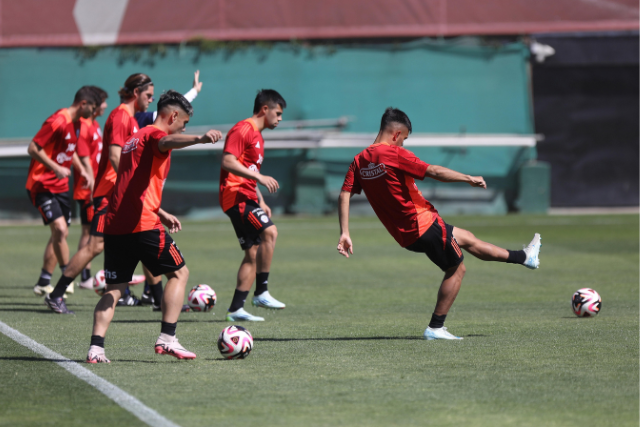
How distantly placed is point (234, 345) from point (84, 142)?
18.8ft

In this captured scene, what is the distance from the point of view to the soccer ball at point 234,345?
6.62 m

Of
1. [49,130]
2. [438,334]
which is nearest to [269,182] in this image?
[438,334]

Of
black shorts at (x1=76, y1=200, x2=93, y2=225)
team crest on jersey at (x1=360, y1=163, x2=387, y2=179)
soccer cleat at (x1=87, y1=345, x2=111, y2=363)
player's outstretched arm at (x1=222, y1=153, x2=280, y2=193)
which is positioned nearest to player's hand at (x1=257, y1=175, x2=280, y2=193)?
player's outstretched arm at (x1=222, y1=153, x2=280, y2=193)

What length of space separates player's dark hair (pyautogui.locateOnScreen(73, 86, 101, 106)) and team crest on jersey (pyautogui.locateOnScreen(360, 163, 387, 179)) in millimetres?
3794

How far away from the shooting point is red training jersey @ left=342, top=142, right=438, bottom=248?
24.8ft

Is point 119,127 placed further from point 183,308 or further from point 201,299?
point 183,308

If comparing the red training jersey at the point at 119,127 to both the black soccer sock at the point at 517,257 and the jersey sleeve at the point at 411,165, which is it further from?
the black soccer sock at the point at 517,257

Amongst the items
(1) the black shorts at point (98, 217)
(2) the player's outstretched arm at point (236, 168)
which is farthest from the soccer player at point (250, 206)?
(1) the black shorts at point (98, 217)

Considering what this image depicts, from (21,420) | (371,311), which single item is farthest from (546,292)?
(21,420)

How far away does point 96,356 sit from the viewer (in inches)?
257

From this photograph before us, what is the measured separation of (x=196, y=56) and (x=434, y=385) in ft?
70.3

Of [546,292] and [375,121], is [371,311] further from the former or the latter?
[375,121]

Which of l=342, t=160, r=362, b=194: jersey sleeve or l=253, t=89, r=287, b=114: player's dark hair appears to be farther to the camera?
l=253, t=89, r=287, b=114: player's dark hair

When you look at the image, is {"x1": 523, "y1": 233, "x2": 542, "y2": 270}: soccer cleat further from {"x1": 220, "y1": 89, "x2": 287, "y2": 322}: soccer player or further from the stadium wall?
the stadium wall
